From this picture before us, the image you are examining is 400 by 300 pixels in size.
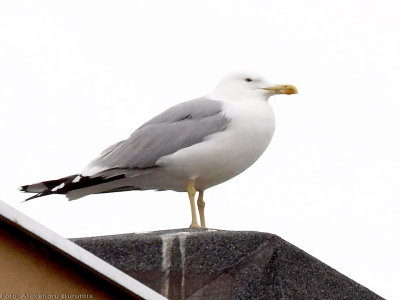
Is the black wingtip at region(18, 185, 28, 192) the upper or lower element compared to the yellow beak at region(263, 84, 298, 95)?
lower

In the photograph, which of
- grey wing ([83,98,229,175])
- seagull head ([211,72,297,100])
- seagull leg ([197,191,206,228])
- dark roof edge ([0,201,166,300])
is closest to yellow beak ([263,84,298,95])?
seagull head ([211,72,297,100])

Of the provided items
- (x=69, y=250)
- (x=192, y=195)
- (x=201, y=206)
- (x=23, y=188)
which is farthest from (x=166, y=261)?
(x=23, y=188)

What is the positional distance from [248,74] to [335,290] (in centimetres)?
254

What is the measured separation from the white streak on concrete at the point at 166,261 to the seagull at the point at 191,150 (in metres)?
1.48

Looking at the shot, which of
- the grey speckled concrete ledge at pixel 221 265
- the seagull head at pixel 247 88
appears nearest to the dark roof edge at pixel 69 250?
the grey speckled concrete ledge at pixel 221 265

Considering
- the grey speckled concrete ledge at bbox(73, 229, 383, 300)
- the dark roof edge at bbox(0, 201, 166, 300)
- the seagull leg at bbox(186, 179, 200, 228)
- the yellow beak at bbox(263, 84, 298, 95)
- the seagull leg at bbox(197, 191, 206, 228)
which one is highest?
the dark roof edge at bbox(0, 201, 166, 300)

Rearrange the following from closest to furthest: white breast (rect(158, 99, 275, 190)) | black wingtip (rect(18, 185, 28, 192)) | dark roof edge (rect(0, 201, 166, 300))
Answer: dark roof edge (rect(0, 201, 166, 300)) < white breast (rect(158, 99, 275, 190)) < black wingtip (rect(18, 185, 28, 192))

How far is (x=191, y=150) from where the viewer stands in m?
8.88

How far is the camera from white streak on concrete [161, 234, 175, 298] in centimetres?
707

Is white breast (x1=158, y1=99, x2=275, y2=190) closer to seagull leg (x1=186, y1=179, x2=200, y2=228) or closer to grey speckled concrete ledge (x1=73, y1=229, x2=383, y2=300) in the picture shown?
seagull leg (x1=186, y1=179, x2=200, y2=228)

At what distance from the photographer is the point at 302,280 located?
23.5ft

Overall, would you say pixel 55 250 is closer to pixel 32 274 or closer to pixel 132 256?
pixel 32 274

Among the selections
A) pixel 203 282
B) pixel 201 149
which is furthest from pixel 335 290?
pixel 201 149

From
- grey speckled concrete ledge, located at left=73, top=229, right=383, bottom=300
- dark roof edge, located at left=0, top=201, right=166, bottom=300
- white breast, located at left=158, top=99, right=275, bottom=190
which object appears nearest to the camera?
dark roof edge, located at left=0, top=201, right=166, bottom=300
